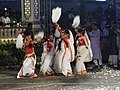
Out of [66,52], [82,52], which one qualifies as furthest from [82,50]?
[66,52]

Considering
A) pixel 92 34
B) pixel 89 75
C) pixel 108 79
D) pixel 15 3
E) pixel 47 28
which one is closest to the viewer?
pixel 108 79

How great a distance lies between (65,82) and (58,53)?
1674mm

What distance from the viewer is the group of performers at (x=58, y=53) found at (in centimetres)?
1224

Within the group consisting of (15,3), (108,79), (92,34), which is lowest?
(108,79)

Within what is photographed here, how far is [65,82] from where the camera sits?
11352 mm

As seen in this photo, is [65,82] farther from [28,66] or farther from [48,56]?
[48,56]

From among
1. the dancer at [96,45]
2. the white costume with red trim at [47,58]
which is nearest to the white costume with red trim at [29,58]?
the white costume with red trim at [47,58]

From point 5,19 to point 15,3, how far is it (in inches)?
128

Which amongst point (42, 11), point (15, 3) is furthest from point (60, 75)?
point (15, 3)

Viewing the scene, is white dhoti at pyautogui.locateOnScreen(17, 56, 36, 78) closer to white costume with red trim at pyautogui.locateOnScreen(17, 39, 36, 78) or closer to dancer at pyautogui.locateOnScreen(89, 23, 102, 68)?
white costume with red trim at pyautogui.locateOnScreen(17, 39, 36, 78)

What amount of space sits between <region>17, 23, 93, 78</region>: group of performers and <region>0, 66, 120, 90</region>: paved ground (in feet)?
1.25

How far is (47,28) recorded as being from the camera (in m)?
15.8

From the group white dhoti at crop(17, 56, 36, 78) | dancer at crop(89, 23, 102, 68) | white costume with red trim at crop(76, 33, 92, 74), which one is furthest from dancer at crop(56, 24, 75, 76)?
dancer at crop(89, 23, 102, 68)

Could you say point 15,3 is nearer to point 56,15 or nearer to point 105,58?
point 105,58
